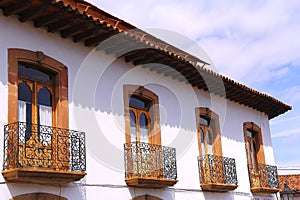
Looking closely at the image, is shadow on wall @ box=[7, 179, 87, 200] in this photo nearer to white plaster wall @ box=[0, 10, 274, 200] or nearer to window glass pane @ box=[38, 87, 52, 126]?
white plaster wall @ box=[0, 10, 274, 200]

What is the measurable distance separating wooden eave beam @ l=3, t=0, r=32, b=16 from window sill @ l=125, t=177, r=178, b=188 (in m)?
4.30

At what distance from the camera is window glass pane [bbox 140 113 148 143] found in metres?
12.3

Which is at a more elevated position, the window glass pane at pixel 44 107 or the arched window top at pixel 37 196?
the window glass pane at pixel 44 107

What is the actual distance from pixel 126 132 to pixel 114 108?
0.63 m

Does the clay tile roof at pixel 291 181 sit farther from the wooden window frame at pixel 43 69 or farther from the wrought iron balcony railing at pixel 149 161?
the wooden window frame at pixel 43 69

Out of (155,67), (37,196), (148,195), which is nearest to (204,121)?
(155,67)

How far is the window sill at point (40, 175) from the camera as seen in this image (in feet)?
27.2

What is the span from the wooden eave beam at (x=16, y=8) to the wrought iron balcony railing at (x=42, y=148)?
2053 millimetres

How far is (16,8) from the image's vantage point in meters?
9.02

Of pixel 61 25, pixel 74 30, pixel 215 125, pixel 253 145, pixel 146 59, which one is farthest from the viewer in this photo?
pixel 253 145

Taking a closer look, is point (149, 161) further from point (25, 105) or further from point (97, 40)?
point (25, 105)

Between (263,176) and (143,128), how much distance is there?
19.9ft

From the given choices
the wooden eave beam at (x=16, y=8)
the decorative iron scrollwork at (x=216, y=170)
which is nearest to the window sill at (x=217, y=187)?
the decorative iron scrollwork at (x=216, y=170)

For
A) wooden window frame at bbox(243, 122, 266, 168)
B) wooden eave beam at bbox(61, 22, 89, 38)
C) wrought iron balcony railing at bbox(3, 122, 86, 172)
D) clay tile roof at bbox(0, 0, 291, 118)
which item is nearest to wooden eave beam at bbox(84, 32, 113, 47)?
clay tile roof at bbox(0, 0, 291, 118)
